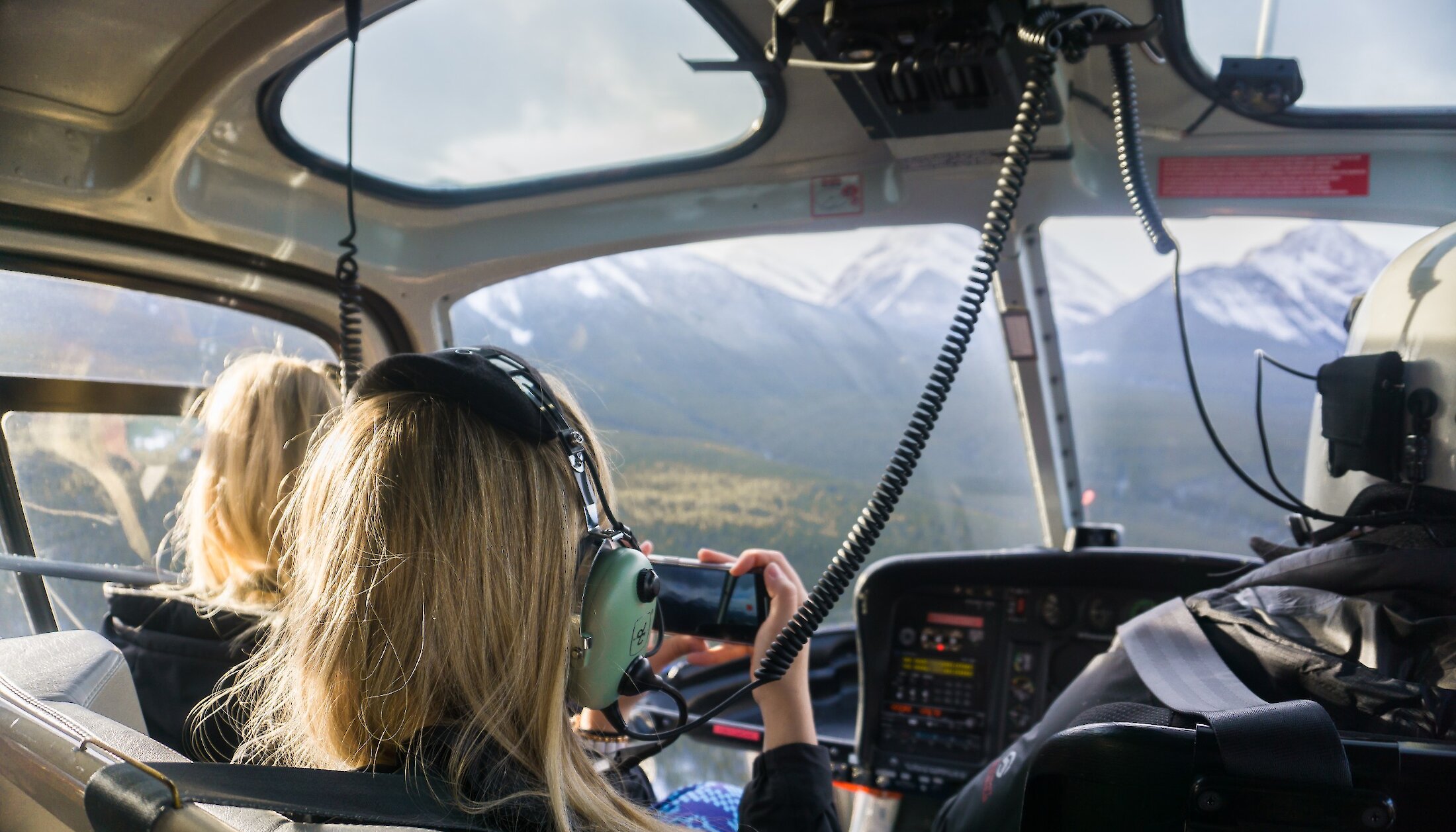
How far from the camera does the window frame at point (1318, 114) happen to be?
6.15 feet

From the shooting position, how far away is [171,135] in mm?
1887

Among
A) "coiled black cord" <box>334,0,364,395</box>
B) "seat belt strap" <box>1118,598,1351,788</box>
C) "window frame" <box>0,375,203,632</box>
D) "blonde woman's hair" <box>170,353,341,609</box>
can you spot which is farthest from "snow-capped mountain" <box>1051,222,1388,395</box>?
"window frame" <box>0,375,203,632</box>

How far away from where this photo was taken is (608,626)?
104 centimetres

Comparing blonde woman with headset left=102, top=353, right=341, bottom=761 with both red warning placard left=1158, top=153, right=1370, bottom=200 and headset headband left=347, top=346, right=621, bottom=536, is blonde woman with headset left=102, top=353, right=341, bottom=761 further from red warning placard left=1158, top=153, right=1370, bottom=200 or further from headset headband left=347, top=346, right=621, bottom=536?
red warning placard left=1158, top=153, right=1370, bottom=200

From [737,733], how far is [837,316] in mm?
1267

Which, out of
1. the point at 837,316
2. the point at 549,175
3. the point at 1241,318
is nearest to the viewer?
the point at 1241,318

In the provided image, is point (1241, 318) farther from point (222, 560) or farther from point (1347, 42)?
point (222, 560)

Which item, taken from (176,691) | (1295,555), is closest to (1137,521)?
(1295,555)

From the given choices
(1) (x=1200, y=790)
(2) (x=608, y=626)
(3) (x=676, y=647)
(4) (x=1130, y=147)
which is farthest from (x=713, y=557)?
(4) (x=1130, y=147)

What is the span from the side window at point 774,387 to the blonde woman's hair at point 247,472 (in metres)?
0.97

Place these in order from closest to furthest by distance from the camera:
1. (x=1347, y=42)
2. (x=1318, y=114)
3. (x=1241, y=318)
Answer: (x=1347, y=42)
(x=1318, y=114)
(x=1241, y=318)

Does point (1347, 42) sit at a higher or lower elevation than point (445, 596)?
higher

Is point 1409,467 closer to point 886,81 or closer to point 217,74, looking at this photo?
point 886,81

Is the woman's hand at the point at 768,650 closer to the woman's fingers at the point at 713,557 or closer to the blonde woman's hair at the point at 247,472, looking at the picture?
the woman's fingers at the point at 713,557
